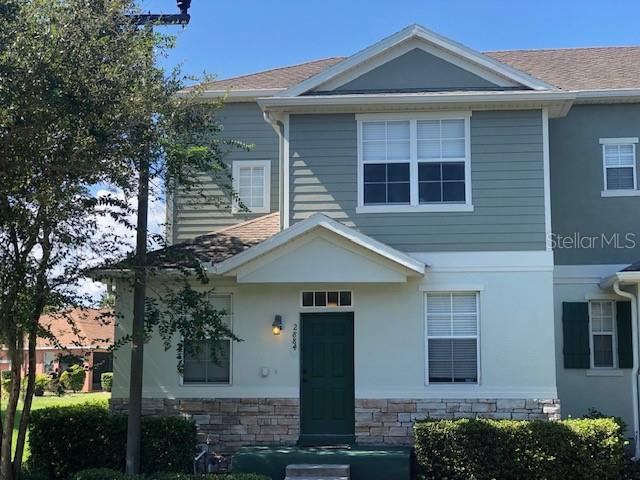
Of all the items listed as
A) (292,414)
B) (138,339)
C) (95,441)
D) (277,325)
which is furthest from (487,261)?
(95,441)

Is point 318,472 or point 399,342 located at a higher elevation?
point 399,342

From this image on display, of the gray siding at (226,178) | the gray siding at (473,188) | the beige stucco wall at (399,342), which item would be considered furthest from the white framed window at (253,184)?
the beige stucco wall at (399,342)

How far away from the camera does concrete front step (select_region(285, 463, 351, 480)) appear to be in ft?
34.7

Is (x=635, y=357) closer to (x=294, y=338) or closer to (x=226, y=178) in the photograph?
(x=294, y=338)

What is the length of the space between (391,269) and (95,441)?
526 centimetres

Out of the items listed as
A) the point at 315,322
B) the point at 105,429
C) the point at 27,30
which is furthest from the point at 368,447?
the point at 27,30

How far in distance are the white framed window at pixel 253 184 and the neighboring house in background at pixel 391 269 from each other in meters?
2.66

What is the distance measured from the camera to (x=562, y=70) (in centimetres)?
1589

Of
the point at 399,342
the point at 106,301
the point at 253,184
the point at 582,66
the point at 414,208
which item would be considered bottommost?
the point at 399,342

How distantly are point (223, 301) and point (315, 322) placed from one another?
5.30 feet

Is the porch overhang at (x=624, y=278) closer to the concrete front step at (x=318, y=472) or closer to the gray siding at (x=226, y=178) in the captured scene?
the concrete front step at (x=318, y=472)

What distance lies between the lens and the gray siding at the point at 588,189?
13844mm

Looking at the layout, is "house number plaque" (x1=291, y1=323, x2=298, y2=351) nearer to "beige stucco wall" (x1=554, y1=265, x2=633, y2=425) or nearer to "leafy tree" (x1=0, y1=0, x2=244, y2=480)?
"leafy tree" (x1=0, y1=0, x2=244, y2=480)

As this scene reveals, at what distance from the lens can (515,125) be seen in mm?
12375
